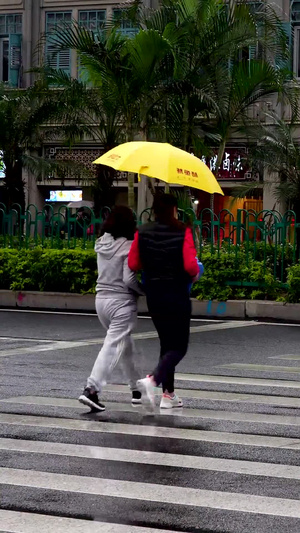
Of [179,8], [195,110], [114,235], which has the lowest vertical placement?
[114,235]

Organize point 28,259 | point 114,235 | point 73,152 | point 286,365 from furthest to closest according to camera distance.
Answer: point 73,152, point 28,259, point 286,365, point 114,235

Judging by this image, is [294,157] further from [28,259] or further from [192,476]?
[192,476]

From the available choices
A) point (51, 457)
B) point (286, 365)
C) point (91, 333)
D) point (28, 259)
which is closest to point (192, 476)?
point (51, 457)

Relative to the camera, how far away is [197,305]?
60.8 ft

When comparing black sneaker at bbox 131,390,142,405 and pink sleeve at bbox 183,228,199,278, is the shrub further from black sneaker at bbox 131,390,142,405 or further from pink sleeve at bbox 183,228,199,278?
pink sleeve at bbox 183,228,199,278

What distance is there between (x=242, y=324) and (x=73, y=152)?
2226cm

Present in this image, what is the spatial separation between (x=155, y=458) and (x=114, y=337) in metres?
2.04

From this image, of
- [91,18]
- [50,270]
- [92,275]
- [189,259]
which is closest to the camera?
[189,259]

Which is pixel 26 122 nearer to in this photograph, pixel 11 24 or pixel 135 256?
pixel 11 24

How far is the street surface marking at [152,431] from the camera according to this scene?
785 centimetres

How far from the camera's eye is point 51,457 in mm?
7285

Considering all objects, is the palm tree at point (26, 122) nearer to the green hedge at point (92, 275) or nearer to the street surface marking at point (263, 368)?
the green hedge at point (92, 275)

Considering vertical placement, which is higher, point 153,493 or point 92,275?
point 92,275

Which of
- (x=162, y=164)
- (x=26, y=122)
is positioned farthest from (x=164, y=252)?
(x=26, y=122)
